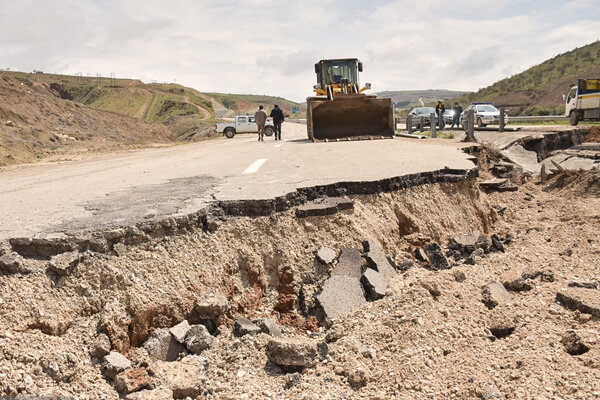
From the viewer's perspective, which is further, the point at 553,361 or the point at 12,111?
the point at 12,111

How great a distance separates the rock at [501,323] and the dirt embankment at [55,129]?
17.7 meters

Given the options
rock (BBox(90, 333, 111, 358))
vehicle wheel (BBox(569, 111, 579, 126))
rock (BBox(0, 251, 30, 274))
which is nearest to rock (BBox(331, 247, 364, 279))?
rock (BBox(90, 333, 111, 358))

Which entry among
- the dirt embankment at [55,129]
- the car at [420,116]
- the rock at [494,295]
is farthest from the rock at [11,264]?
the car at [420,116]

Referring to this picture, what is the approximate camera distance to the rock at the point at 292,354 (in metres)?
3.69

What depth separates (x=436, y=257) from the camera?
6137 mm

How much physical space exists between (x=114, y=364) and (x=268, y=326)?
127cm

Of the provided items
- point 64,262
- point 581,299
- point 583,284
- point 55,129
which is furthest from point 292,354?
point 55,129

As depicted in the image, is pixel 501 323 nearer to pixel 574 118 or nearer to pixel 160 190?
pixel 160 190

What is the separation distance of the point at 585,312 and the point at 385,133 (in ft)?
47.7

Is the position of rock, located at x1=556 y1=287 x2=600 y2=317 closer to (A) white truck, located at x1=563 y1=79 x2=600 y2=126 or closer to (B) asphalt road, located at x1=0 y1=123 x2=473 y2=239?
(B) asphalt road, located at x1=0 y1=123 x2=473 y2=239

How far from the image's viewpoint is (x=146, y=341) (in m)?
3.88

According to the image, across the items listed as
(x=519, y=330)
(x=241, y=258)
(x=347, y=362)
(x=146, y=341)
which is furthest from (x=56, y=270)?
(x=519, y=330)

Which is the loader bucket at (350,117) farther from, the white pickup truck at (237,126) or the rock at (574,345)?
the white pickup truck at (237,126)

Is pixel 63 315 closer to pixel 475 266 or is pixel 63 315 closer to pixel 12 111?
pixel 475 266
